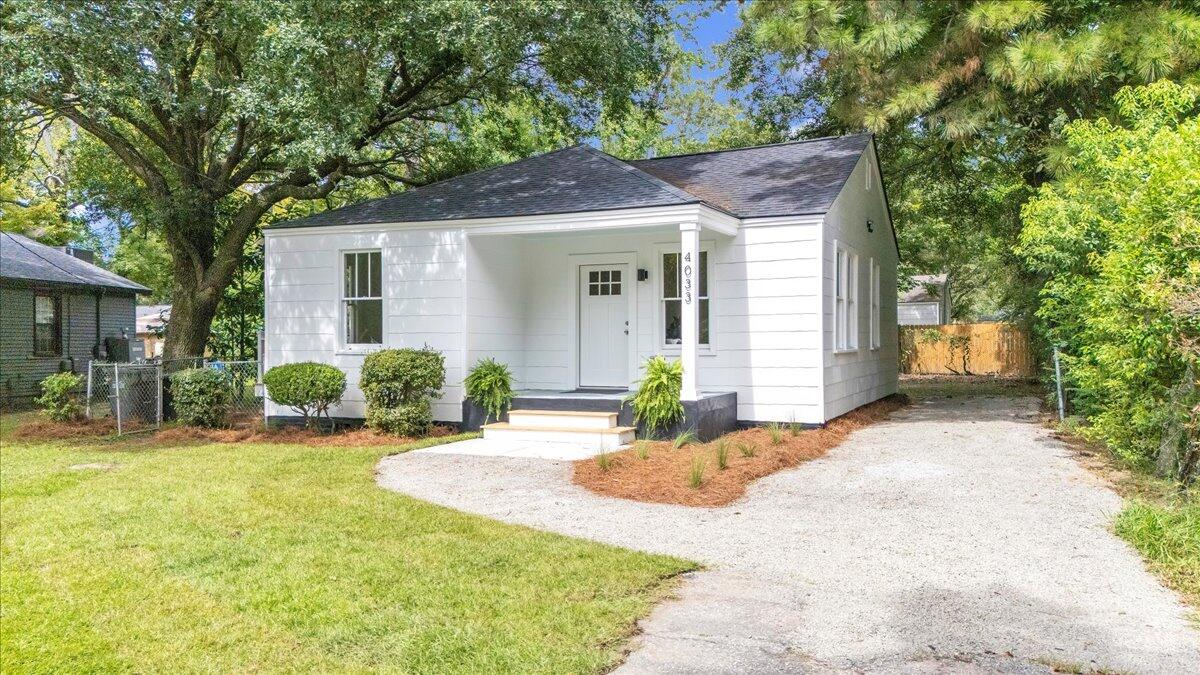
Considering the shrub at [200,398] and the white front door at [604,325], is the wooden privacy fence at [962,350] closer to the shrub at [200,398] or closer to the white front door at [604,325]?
the white front door at [604,325]

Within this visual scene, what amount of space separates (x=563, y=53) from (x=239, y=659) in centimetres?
1102

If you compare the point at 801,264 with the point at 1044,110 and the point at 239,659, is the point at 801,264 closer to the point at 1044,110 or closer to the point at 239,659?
→ the point at 1044,110

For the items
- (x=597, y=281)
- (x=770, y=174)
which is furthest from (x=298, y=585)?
(x=770, y=174)

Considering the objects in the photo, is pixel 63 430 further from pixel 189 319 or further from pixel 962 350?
pixel 962 350

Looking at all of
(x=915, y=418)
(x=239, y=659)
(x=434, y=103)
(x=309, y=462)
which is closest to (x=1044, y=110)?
(x=915, y=418)

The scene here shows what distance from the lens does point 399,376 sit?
10.4m

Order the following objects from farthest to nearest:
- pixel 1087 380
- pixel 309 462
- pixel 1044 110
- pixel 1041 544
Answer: pixel 1044 110
pixel 309 462
pixel 1087 380
pixel 1041 544

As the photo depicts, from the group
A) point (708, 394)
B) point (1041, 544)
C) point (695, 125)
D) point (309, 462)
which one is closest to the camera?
point (1041, 544)

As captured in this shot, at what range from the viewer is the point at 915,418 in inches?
509

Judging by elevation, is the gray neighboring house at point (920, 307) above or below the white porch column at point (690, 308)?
above

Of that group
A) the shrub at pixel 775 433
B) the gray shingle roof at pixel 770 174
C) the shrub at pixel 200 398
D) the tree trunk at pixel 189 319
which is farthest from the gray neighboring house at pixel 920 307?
the shrub at pixel 200 398

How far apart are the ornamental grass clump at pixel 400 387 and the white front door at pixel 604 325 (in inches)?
96.8

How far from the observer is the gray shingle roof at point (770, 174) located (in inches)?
437

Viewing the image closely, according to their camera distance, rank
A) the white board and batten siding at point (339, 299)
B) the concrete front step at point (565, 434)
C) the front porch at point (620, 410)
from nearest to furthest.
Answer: the concrete front step at point (565, 434), the front porch at point (620, 410), the white board and batten siding at point (339, 299)
